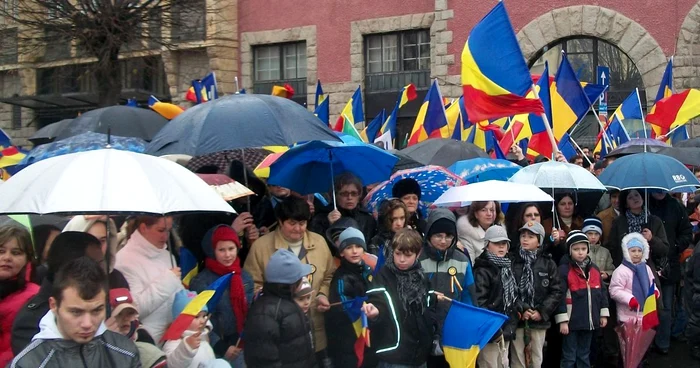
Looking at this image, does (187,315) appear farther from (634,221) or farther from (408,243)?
(634,221)

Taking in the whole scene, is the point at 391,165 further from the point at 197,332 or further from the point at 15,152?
the point at 15,152

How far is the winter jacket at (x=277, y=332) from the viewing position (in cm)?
539

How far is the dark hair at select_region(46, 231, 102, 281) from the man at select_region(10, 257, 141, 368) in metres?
0.47

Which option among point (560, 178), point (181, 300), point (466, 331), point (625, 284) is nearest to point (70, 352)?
point (181, 300)

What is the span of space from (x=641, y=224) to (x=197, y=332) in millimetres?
5152

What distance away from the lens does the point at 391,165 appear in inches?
287

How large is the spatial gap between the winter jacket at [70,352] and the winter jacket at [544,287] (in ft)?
13.0

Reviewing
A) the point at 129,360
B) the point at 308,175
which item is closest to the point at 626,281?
the point at 308,175

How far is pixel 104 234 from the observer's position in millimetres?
5176

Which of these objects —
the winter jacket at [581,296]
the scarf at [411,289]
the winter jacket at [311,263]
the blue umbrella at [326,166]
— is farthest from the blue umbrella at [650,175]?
the winter jacket at [311,263]

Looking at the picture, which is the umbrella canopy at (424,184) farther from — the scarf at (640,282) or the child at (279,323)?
the child at (279,323)

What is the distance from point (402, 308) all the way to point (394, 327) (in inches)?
5.3

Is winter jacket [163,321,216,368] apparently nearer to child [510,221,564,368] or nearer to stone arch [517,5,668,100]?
child [510,221,564,368]

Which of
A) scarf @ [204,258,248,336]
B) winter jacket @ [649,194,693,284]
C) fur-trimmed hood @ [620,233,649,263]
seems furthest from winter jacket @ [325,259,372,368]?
winter jacket @ [649,194,693,284]
